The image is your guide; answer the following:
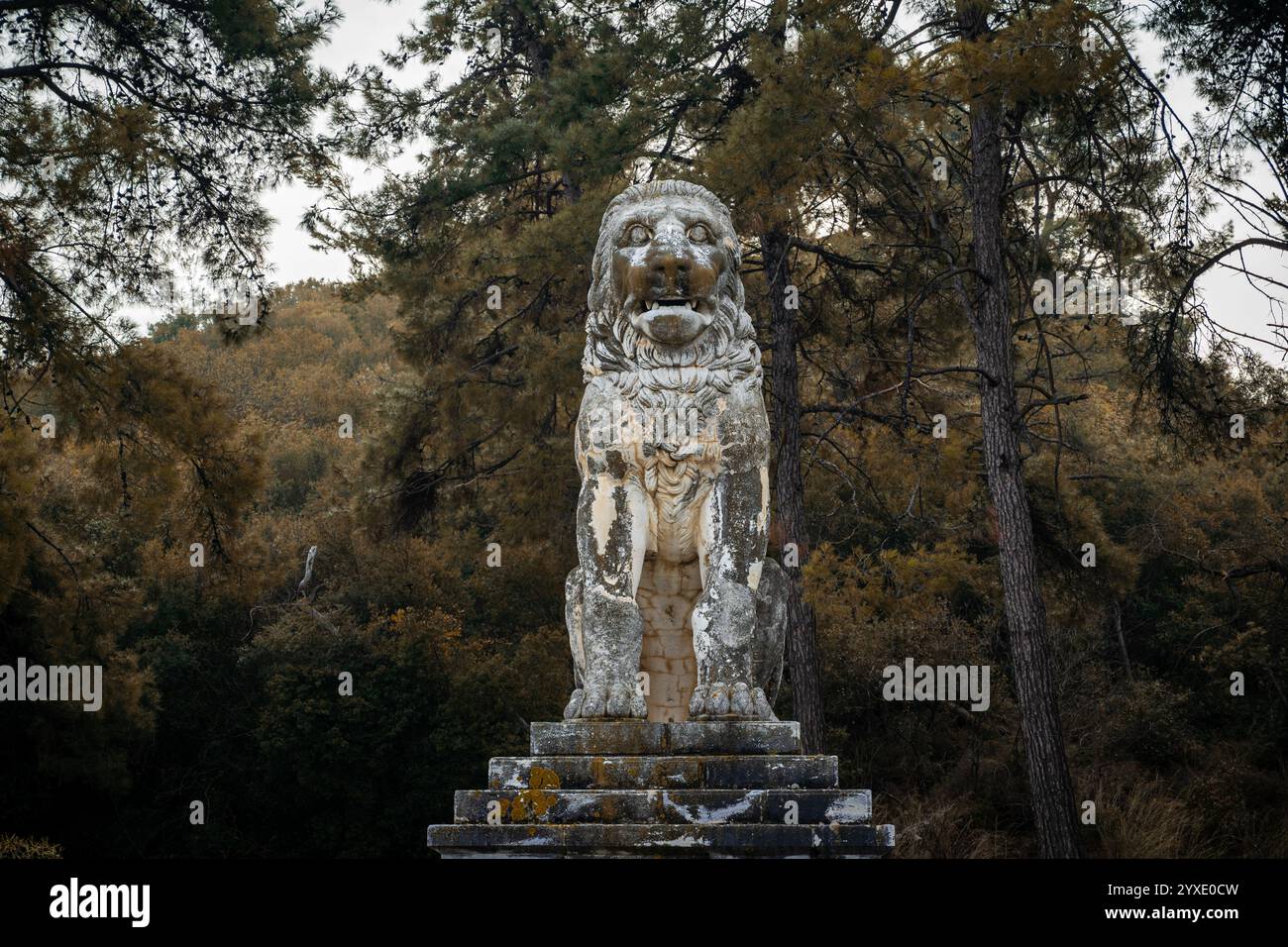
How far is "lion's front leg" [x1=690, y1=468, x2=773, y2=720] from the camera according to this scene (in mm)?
5895

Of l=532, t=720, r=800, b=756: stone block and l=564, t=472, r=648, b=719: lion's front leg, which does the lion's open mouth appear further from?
l=532, t=720, r=800, b=756: stone block

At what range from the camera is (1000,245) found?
12.8 meters

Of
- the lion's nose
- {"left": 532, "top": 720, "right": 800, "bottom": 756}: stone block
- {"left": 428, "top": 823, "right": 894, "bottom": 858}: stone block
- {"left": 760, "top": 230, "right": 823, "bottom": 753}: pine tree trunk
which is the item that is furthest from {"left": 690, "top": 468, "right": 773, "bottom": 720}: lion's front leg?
{"left": 760, "top": 230, "right": 823, "bottom": 753}: pine tree trunk

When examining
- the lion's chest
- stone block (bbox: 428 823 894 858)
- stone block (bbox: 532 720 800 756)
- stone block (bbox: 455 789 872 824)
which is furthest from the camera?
the lion's chest

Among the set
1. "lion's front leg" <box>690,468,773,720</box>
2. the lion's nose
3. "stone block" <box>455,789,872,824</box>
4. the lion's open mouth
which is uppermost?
the lion's nose

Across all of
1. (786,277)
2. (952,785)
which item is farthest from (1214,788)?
(786,277)

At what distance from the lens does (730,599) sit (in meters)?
6.07

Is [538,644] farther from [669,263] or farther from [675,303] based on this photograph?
[669,263]

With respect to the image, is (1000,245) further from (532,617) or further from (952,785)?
(532,617)

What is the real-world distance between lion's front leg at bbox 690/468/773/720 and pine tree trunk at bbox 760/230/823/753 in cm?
699

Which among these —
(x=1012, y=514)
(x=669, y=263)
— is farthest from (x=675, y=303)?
(x=1012, y=514)

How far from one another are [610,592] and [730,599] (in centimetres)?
51

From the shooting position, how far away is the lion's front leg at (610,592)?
592cm

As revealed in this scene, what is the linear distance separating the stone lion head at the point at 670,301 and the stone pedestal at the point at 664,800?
157 centimetres
